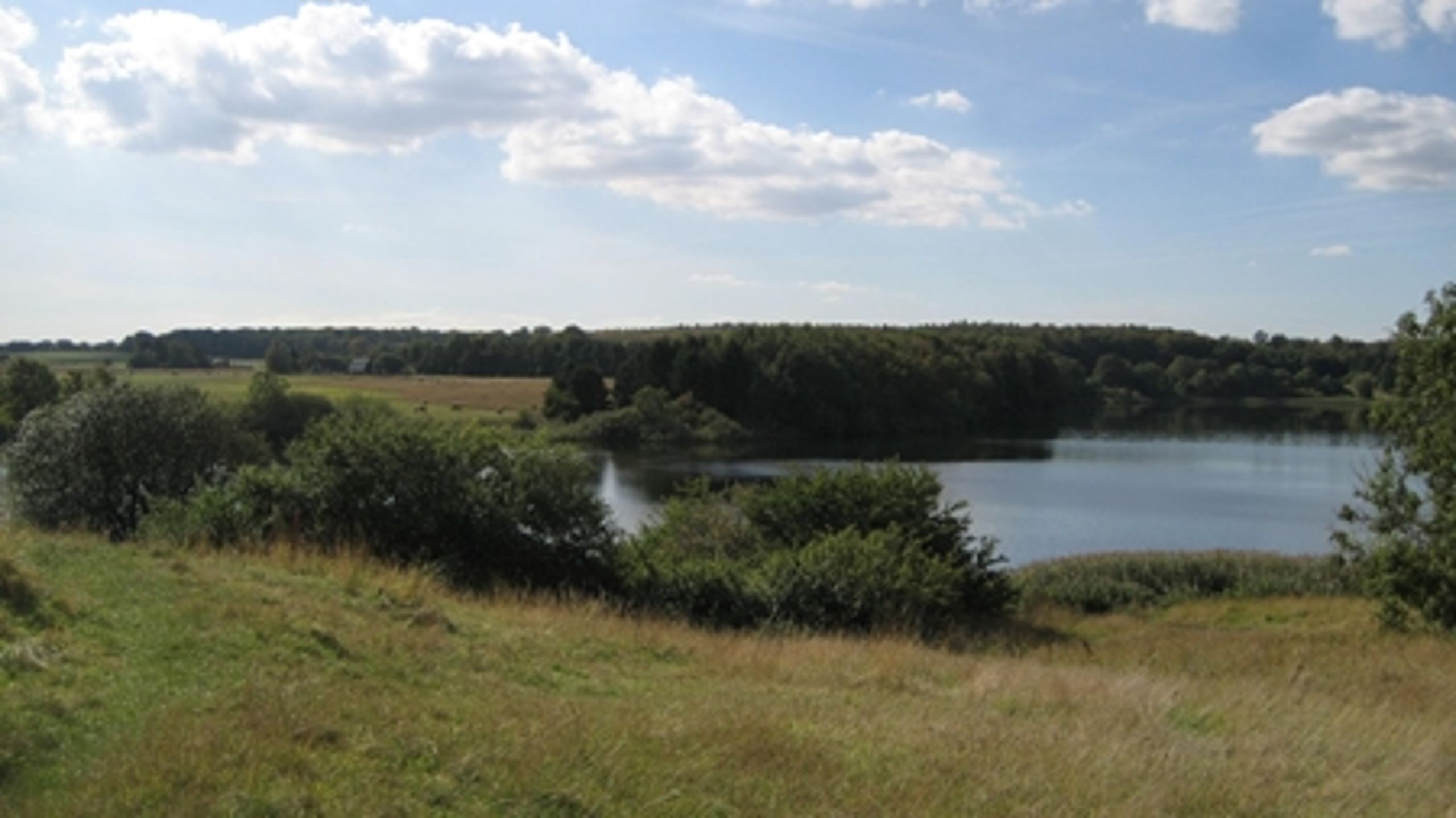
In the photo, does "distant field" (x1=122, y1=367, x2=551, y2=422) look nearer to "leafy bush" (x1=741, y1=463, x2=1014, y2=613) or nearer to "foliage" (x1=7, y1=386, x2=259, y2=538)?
"foliage" (x1=7, y1=386, x2=259, y2=538)

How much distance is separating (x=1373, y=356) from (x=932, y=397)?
5416 centimetres

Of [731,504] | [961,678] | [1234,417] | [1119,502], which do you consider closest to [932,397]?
A: [1234,417]

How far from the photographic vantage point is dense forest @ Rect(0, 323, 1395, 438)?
89375mm

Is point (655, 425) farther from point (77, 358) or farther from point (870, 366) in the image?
point (77, 358)

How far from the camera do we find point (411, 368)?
405 ft

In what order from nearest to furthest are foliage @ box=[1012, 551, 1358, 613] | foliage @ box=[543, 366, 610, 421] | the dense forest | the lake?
1. foliage @ box=[1012, 551, 1358, 613]
2. the lake
3. foliage @ box=[543, 366, 610, 421]
4. the dense forest

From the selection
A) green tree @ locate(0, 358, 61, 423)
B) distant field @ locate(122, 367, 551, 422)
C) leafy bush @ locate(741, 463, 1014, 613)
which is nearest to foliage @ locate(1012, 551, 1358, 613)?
leafy bush @ locate(741, 463, 1014, 613)

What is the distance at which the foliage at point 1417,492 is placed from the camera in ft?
59.4

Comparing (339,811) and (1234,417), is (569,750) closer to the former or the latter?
(339,811)

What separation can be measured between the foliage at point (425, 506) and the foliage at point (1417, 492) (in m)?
12.6

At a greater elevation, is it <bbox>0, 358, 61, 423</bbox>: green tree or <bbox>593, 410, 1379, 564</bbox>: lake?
<bbox>0, 358, 61, 423</bbox>: green tree

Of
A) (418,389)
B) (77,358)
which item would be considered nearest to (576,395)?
(418,389)

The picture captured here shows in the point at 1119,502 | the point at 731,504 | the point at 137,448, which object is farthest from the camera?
the point at 1119,502

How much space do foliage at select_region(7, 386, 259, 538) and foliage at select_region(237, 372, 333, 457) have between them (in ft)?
97.1
